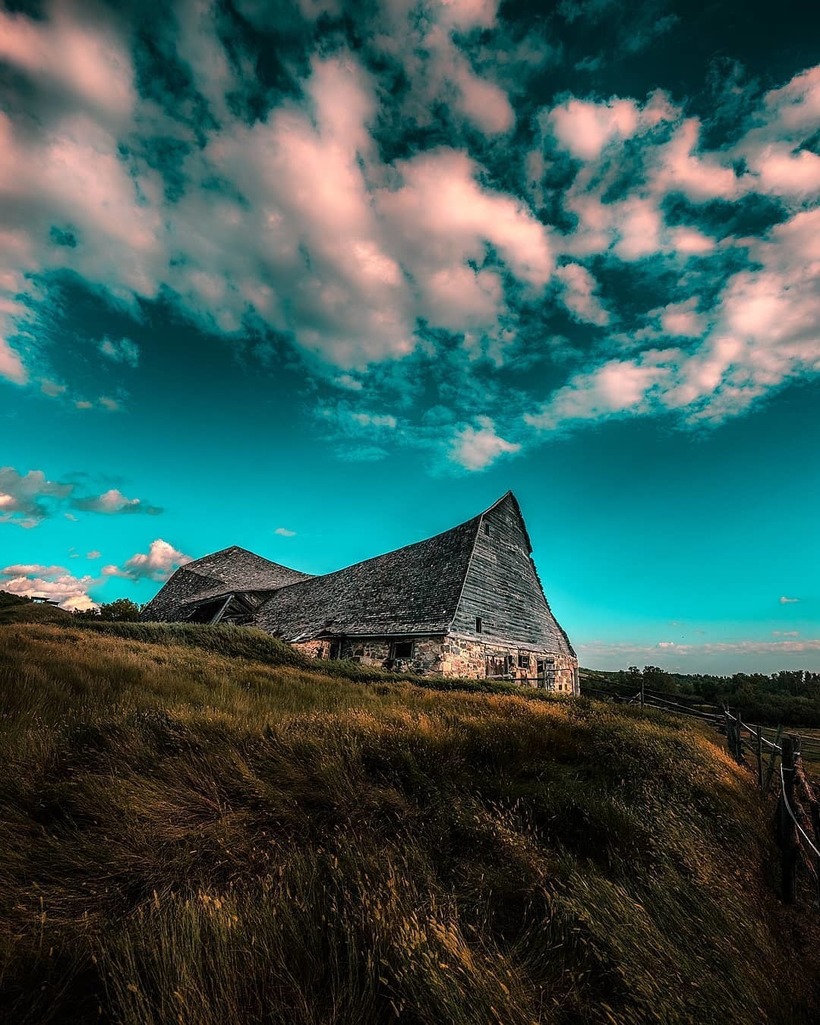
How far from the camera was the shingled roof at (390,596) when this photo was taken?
20766 mm

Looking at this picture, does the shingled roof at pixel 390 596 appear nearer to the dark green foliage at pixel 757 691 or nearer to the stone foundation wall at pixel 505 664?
the stone foundation wall at pixel 505 664

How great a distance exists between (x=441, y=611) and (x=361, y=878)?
17.5m

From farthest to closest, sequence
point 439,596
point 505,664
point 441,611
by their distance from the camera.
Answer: point 505,664, point 439,596, point 441,611

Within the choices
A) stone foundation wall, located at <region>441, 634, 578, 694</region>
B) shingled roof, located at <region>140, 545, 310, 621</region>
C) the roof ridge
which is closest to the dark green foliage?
stone foundation wall, located at <region>441, 634, 578, 694</region>

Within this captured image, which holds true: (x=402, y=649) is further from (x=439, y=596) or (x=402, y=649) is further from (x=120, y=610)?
(x=120, y=610)

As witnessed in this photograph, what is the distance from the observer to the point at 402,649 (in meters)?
20.2

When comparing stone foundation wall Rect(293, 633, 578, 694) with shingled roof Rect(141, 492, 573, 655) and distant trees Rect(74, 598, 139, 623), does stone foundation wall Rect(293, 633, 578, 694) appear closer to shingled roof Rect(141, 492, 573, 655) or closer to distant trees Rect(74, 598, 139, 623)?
shingled roof Rect(141, 492, 573, 655)

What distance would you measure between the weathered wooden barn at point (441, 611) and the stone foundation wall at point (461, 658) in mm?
47

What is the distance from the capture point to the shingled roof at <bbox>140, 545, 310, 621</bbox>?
35219 mm

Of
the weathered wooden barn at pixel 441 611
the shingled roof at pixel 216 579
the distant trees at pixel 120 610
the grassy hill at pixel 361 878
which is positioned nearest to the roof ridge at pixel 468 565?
the weathered wooden barn at pixel 441 611

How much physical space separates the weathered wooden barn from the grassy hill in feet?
45.5

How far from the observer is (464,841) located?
361 centimetres

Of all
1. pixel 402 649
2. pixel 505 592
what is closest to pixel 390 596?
pixel 402 649

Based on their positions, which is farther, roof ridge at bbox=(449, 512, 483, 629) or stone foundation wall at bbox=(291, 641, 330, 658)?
stone foundation wall at bbox=(291, 641, 330, 658)
